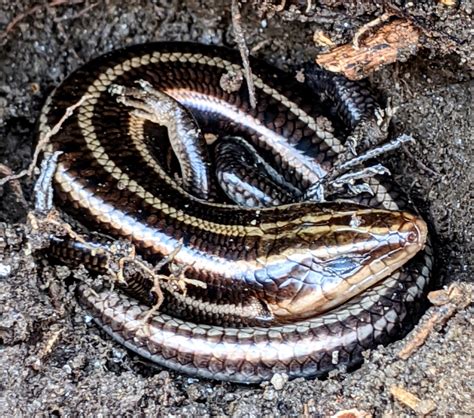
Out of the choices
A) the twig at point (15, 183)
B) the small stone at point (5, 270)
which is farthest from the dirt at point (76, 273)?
the twig at point (15, 183)

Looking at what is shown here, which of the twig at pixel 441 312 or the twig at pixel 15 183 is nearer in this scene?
the twig at pixel 441 312

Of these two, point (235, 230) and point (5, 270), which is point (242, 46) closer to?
point (235, 230)

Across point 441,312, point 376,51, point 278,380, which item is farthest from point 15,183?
point 441,312

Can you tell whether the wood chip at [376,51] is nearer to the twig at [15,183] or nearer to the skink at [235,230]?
the skink at [235,230]

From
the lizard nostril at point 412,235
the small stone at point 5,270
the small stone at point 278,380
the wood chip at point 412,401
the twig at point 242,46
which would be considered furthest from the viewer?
the twig at point 242,46

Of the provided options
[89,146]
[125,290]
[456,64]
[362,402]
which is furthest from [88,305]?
[456,64]

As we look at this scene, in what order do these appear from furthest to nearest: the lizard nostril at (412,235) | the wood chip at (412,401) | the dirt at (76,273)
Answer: the lizard nostril at (412,235), the dirt at (76,273), the wood chip at (412,401)

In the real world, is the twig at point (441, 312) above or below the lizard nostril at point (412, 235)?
below

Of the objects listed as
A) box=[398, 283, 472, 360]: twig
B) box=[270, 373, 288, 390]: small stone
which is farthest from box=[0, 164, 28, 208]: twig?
box=[398, 283, 472, 360]: twig
